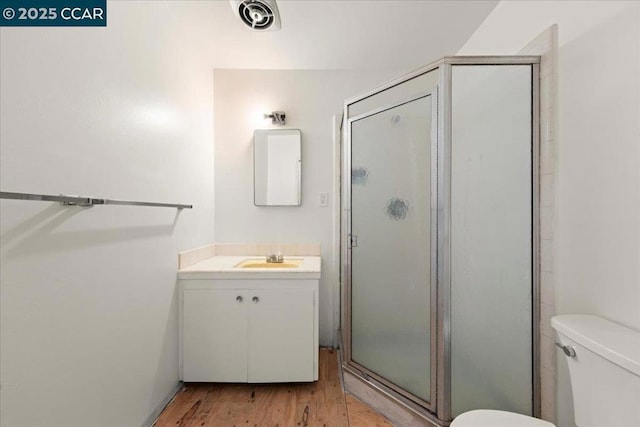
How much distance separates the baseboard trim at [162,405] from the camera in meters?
1.43

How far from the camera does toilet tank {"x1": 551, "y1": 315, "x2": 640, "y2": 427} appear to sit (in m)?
0.77

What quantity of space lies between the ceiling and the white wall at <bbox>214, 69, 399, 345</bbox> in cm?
11

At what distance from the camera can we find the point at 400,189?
1529mm

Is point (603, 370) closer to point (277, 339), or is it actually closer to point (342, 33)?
point (277, 339)

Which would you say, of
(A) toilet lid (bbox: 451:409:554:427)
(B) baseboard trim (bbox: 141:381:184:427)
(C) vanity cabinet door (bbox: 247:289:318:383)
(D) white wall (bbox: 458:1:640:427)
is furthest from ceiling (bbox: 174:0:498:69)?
(B) baseboard trim (bbox: 141:381:184:427)

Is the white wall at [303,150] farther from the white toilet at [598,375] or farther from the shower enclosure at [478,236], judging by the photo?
the white toilet at [598,375]

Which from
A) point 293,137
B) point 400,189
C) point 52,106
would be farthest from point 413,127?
point 52,106

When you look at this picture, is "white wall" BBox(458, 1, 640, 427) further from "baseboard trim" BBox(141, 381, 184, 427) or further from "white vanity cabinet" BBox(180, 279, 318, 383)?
"baseboard trim" BBox(141, 381, 184, 427)

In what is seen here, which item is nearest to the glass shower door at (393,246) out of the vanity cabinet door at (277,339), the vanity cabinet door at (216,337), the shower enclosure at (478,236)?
the shower enclosure at (478,236)

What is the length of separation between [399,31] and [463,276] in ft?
5.38

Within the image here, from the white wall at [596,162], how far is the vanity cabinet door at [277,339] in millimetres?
1271

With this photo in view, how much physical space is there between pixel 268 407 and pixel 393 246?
119cm

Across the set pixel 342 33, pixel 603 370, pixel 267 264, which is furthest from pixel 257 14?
pixel 603 370

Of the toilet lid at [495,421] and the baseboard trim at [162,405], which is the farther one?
the baseboard trim at [162,405]
